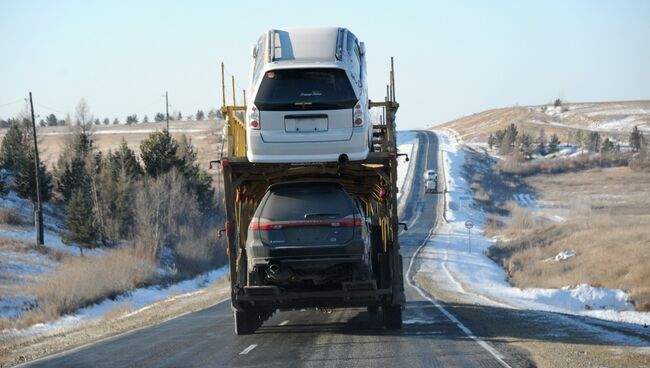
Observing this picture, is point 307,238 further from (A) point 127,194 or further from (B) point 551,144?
(B) point 551,144

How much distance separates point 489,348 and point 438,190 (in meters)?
87.7

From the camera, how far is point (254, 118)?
13.2 meters

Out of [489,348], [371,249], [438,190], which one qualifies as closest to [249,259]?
[371,249]

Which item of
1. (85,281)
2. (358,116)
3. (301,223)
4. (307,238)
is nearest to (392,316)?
(307,238)

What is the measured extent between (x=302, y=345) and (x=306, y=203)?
2371 mm

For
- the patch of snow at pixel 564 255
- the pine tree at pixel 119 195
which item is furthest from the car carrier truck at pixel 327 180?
the pine tree at pixel 119 195

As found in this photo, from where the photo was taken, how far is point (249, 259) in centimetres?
1382

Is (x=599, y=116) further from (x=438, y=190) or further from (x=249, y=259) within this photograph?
(x=249, y=259)

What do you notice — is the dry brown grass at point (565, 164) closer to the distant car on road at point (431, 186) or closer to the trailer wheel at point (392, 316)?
the distant car on road at point (431, 186)

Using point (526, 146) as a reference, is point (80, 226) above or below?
above

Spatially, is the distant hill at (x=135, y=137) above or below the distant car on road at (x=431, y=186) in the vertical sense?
above

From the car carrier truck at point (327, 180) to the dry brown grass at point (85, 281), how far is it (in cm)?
1851

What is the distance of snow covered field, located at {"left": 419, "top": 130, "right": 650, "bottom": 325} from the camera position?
3266cm

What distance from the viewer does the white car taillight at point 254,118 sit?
43.2 ft
